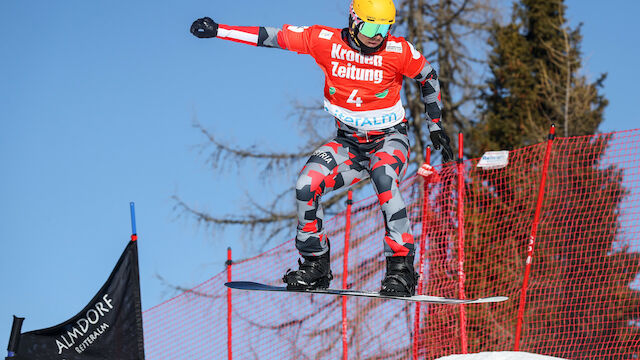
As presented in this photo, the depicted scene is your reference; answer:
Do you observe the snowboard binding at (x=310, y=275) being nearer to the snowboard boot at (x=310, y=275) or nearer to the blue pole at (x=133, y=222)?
the snowboard boot at (x=310, y=275)

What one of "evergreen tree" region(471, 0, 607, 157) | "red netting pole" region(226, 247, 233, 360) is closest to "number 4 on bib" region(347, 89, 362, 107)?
"red netting pole" region(226, 247, 233, 360)

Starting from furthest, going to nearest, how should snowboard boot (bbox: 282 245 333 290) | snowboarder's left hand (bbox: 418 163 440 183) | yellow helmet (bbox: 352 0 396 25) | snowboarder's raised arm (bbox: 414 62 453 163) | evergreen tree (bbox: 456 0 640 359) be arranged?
evergreen tree (bbox: 456 0 640 359) → snowboarder's left hand (bbox: 418 163 440 183) → snowboarder's raised arm (bbox: 414 62 453 163) → snowboard boot (bbox: 282 245 333 290) → yellow helmet (bbox: 352 0 396 25)

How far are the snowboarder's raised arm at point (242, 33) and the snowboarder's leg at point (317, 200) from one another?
2.38 ft

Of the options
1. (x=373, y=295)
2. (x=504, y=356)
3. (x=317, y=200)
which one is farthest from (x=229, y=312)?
(x=317, y=200)

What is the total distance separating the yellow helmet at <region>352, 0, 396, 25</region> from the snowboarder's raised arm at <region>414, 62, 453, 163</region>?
54 centimetres

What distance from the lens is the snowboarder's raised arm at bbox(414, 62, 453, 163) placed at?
503cm

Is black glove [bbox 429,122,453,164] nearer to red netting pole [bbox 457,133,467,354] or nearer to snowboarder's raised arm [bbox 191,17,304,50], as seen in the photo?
snowboarder's raised arm [bbox 191,17,304,50]

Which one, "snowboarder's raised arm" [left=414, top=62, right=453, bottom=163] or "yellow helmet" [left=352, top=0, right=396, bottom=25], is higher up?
"yellow helmet" [left=352, top=0, right=396, bottom=25]

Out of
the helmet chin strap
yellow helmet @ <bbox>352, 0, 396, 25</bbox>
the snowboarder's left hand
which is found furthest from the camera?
the snowboarder's left hand

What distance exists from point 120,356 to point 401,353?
4.90m

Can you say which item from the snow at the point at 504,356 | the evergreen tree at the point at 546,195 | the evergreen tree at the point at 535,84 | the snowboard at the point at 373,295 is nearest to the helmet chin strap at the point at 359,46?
the snowboard at the point at 373,295

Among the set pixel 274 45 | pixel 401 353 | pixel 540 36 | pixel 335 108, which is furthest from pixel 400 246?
pixel 540 36

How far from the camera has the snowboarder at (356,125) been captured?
4730mm

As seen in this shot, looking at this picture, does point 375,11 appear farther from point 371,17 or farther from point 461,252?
point 461,252
